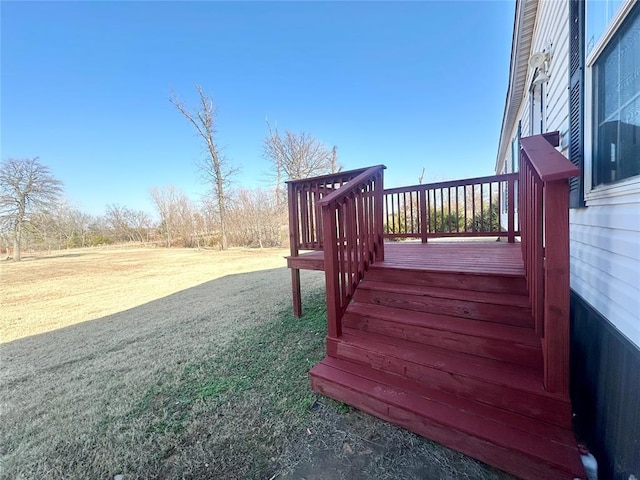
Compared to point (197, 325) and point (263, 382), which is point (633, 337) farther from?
point (197, 325)

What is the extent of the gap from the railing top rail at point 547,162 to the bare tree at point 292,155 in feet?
54.8

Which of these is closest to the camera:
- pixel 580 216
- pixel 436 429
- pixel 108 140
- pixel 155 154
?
pixel 436 429

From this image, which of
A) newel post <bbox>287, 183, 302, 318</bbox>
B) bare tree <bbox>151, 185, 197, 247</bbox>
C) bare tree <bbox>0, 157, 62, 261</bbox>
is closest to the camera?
newel post <bbox>287, 183, 302, 318</bbox>

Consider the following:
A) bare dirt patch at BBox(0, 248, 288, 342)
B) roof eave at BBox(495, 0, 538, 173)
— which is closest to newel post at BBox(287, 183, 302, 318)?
bare dirt patch at BBox(0, 248, 288, 342)

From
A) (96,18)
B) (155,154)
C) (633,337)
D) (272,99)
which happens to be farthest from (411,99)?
(155,154)

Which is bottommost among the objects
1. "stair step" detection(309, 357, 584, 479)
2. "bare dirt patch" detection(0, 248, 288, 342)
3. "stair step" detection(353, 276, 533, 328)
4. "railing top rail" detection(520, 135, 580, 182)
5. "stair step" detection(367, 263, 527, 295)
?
"bare dirt patch" detection(0, 248, 288, 342)

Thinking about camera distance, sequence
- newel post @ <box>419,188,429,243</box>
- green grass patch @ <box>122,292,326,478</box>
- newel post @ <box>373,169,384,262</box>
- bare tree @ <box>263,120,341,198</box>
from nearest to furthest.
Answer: green grass patch @ <box>122,292,326,478</box>
newel post @ <box>373,169,384,262</box>
newel post @ <box>419,188,429,243</box>
bare tree @ <box>263,120,341,198</box>

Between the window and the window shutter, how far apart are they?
0.19 meters

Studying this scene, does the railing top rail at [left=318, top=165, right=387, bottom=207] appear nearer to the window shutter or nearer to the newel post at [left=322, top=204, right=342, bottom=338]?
the newel post at [left=322, top=204, right=342, bottom=338]

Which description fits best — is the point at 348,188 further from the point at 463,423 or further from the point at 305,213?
the point at 463,423

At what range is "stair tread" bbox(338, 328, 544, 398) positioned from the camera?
147cm

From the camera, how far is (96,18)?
24.5 ft

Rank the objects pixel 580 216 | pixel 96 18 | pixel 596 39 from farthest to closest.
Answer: pixel 96 18 < pixel 580 216 < pixel 596 39

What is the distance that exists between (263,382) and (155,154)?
2669 cm
